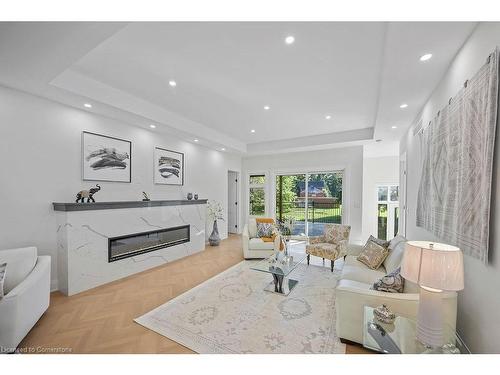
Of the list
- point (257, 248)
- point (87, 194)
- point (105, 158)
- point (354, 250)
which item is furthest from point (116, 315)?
point (354, 250)

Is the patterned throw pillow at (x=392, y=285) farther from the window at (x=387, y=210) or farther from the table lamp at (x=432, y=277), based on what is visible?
the window at (x=387, y=210)

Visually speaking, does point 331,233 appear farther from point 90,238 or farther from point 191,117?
point 90,238

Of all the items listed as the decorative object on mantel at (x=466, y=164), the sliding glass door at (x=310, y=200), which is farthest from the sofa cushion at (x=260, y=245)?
the decorative object on mantel at (x=466, y=164)

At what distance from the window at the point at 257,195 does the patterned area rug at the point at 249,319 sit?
3924mm

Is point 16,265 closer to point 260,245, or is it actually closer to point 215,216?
point 260,245

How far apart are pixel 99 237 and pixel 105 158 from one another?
4.29ft

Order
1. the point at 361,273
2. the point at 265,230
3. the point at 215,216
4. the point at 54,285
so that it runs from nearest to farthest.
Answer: the point at 361,273, the point at 54,285, the point at 265,230, the point at 215,216

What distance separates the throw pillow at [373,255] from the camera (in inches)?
114

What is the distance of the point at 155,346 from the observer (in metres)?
1.90

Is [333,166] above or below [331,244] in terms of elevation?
A: above

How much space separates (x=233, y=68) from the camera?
2.53m
